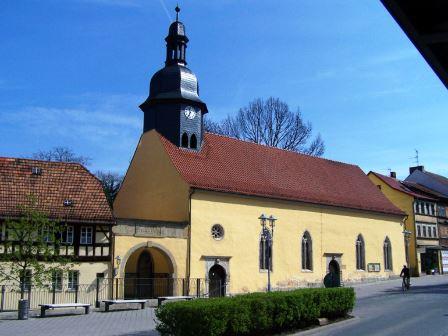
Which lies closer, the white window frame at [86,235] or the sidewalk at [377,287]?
the white window frame at [86,235]

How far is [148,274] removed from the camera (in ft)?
96.3

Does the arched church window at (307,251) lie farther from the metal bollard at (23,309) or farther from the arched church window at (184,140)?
the metal bollard at (23,309)

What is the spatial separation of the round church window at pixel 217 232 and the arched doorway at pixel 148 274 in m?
3.17

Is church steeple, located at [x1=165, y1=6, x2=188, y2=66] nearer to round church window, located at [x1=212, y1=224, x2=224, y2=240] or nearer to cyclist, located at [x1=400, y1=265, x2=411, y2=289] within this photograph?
Result: round church window, located at [x1=212, y1=224, x2=224, y2=240]

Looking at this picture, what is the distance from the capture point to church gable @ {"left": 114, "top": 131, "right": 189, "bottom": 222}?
96.7 ft

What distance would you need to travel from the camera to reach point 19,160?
2564 cm

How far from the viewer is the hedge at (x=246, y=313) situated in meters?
12.3

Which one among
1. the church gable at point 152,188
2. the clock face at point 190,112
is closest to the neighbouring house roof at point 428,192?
the clock face at point 190,112

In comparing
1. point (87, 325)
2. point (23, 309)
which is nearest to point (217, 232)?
point (23, 309)

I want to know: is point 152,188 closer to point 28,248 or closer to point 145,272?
point 145,272

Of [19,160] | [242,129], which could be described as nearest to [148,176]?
[19,160]

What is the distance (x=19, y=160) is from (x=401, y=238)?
31882mm

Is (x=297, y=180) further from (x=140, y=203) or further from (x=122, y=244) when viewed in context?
(x=122, y=244)

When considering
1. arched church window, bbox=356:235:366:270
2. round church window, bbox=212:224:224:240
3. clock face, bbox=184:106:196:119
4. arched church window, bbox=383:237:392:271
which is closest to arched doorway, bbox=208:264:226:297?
round church window, bbox=212:224:224:240
